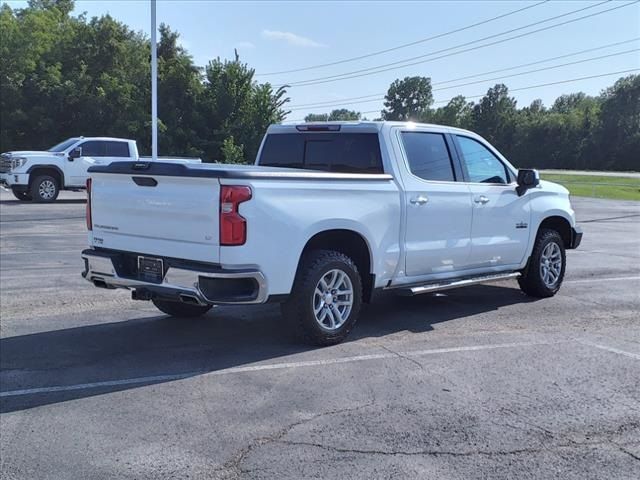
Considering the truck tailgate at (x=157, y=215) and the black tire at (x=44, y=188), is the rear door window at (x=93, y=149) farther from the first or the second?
the truck tailgate at (x=157, y=215)

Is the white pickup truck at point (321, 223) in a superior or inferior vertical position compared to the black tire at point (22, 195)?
superior

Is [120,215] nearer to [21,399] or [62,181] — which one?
[21,399]

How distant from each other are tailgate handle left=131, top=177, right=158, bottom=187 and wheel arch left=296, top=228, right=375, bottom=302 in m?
1.40

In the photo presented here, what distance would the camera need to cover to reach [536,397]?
16.3 feet

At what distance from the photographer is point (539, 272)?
844 centimetres

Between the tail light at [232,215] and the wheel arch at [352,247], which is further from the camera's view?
the wheel arch at [352,247]

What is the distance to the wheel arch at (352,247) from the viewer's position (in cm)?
611

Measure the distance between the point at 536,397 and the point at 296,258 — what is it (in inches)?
85.7

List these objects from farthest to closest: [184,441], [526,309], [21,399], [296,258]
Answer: [526,309] → [296,258] → [21,399] → [184,441]

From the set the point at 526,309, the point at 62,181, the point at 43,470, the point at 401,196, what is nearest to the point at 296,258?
the point at 401,196

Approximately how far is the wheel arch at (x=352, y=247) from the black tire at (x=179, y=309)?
166cm

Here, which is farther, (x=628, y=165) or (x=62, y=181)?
(x=628, y=165)

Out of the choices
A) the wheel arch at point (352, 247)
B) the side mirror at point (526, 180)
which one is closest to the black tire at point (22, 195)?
the side mirror at point (526, 180)

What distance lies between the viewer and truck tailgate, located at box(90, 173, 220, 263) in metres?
5.36
